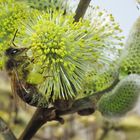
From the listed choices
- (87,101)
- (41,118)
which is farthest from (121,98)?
(41,118)

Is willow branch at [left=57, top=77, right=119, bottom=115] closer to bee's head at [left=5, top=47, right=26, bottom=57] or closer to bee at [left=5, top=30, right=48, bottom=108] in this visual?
bee at [left=5, top=30, right=48, bottom=108]

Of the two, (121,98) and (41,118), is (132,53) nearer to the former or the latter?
(121,98)

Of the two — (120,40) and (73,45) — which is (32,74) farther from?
(120,40)

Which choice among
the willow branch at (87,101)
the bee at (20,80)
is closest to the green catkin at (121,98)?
the willow branch at (87,101)

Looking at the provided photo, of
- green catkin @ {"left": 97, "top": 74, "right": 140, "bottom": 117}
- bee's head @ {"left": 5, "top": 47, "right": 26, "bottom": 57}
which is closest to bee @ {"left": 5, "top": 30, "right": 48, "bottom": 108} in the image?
bee's head @ {"left": 5, "top": 47, "right": 26, "bottom": 57}

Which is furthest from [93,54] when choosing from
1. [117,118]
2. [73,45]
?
[117,118]
